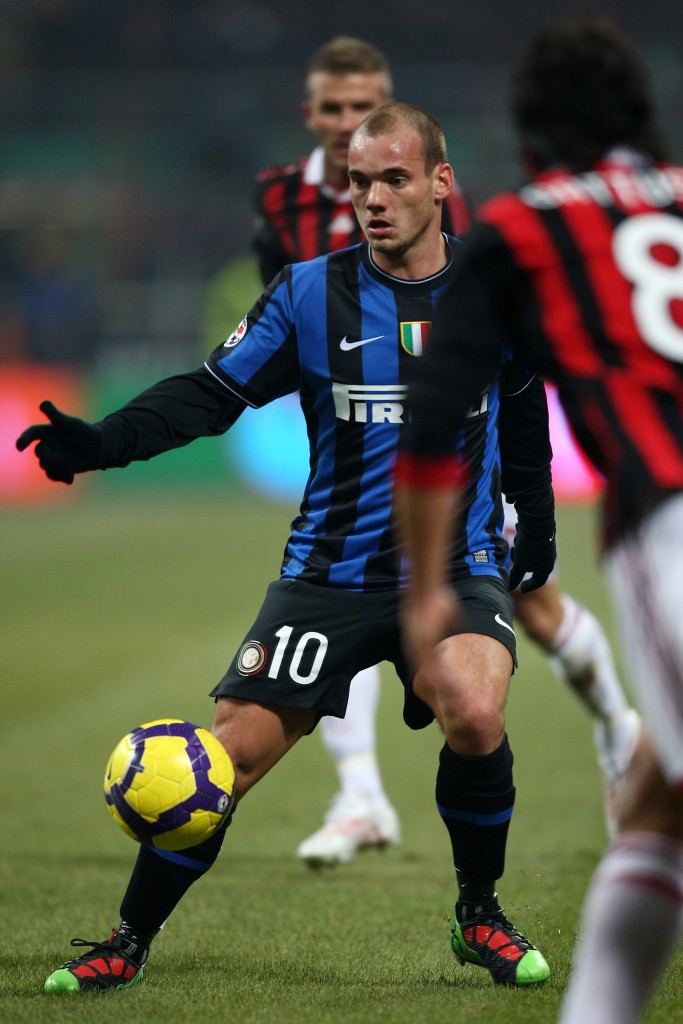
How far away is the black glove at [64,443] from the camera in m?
3.45

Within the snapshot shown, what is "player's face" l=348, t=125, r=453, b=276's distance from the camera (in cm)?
370

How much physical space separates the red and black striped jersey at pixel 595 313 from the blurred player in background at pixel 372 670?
9.00ft

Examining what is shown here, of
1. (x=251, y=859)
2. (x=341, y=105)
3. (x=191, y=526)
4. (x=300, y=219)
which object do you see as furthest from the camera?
(x=191, y=526)

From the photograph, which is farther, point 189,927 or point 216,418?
point 189,927

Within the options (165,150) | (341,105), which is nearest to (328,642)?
(341,105)

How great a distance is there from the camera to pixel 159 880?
357 cm

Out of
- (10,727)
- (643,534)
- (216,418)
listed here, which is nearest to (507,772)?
(216,418)

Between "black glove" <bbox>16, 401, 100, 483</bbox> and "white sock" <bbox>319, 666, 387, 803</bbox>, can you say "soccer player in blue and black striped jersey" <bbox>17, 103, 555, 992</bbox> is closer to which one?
"black glove" <bbox>16, 401, 100, 483</bbox>

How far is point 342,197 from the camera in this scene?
5637 millimetres

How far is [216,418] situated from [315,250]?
2.00 m

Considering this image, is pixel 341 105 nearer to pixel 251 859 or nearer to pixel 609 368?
pixel 251 859

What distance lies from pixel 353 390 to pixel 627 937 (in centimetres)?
174

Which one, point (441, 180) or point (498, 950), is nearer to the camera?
point (498, 950)

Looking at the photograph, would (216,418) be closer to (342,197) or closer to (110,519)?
(342,197)
